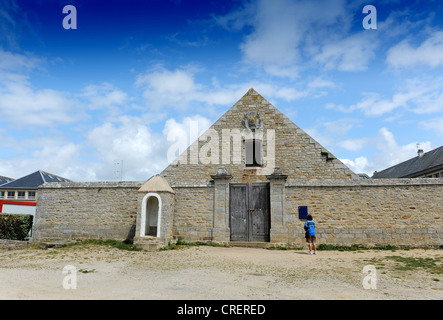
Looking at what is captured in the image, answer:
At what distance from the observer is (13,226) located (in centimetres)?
1159

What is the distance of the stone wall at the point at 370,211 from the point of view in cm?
966

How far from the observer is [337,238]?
9898 mm

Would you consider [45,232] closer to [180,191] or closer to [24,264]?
[24,264]

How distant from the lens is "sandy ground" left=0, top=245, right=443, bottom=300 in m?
4.58

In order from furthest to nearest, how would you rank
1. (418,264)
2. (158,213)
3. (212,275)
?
(158,213) → (418,264) → (212,275)

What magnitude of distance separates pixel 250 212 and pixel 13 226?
30.5ft

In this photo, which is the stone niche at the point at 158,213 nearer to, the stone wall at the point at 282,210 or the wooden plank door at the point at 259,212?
the stone wall at the point at 282,210

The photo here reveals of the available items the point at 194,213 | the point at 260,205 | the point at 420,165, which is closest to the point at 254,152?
the point at 260,205

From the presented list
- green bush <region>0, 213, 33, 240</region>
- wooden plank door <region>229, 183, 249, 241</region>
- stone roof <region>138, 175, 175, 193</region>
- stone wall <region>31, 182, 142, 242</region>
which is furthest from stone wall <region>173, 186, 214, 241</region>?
green bush <region>0, 213, 33, 240</region>

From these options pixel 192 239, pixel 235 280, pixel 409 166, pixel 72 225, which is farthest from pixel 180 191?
pixel 409 166

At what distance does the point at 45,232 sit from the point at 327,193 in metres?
10.6

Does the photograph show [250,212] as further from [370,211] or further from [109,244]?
[109,244]

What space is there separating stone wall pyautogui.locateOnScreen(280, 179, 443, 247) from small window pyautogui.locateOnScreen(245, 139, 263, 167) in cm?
284

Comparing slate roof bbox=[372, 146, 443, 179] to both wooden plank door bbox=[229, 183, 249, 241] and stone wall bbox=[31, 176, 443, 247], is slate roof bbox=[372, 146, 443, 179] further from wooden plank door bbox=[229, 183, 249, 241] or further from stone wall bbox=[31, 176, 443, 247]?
wooden plank door bbox=[229, 183, 249, 241]
